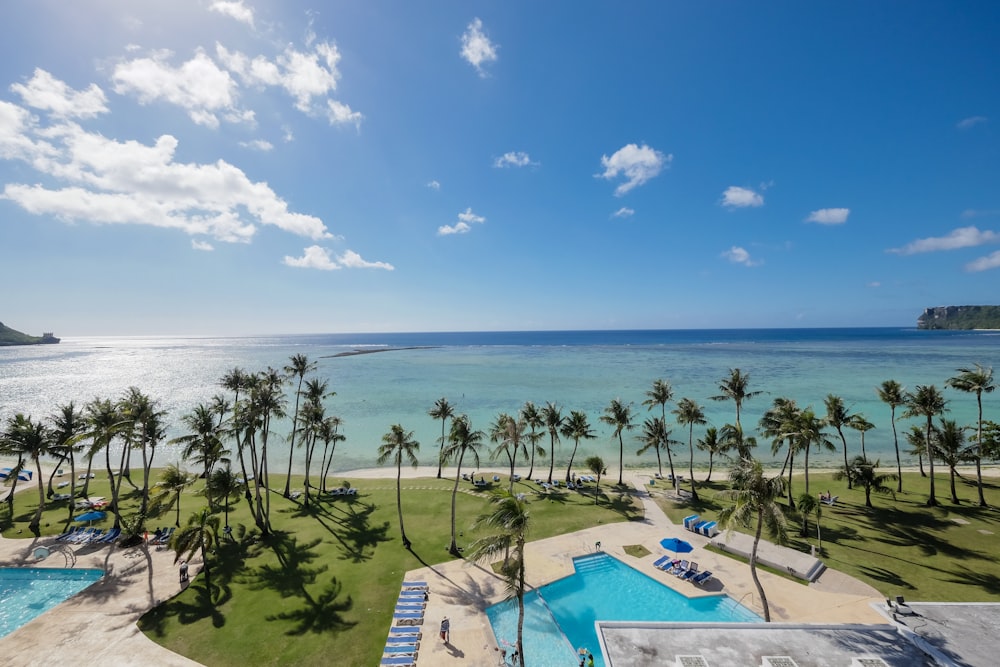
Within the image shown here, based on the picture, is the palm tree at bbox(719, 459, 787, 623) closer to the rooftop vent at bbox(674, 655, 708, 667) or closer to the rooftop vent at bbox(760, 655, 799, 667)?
the rooftop vent at bbox(760, 655, 799, 667)

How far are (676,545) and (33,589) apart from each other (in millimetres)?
45112

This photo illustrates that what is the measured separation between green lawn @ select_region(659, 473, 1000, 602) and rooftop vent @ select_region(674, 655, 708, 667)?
19.7m

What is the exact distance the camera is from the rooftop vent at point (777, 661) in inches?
585

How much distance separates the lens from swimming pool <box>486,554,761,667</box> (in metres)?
22.2

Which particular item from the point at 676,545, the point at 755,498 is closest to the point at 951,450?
the point at 676,545

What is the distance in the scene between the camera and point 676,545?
3011 cm

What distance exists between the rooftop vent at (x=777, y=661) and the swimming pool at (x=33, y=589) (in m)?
38.9

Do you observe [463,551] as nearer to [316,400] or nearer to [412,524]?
[412,524]

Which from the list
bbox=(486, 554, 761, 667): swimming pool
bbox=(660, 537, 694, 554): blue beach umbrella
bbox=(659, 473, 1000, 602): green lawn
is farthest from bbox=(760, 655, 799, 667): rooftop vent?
bbox=(659, 473, 1000, 602): green lawn

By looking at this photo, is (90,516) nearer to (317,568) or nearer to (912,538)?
(317,568)

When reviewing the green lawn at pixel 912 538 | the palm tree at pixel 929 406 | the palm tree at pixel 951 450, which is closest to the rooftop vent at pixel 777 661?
the green lawn at pixel 912 538

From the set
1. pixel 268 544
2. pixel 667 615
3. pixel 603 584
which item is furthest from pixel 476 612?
pixel 268 544

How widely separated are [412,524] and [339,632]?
1416cm

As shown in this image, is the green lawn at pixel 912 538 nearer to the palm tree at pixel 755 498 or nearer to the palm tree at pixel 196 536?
the palm tree at pixel 755 498
